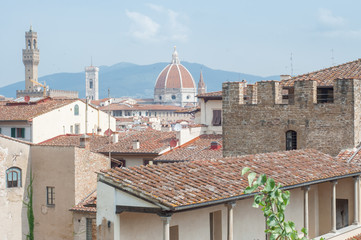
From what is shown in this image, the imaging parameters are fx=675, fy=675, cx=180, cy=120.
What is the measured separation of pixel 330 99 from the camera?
2416 cm

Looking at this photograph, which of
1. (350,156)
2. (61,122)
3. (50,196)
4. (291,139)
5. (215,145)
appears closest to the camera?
(350,156)

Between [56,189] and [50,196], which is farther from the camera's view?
[50,196]

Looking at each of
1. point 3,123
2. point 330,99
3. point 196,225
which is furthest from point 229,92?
point 3,123

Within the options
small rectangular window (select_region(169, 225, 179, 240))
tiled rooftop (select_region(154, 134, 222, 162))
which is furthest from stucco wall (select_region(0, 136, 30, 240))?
small rectangular window (select_region(169, 225, 179, 240))

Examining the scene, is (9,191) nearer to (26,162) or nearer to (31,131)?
(26,162)

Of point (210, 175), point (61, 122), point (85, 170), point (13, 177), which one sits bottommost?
point (13, 177)

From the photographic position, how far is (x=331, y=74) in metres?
25.6

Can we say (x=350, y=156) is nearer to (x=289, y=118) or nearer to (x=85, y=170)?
(x=289, y=118)

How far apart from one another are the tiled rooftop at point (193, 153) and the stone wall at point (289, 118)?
34.8 feet

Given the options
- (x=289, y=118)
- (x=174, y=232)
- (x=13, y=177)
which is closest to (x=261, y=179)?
(x=174, y=232)

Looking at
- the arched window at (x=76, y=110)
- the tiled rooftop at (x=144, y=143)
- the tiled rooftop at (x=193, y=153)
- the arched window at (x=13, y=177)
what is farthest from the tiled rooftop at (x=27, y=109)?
the tiled rooftop at (x=193, y=153)

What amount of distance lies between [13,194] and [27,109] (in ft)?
44.1

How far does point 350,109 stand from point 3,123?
33.0 metres

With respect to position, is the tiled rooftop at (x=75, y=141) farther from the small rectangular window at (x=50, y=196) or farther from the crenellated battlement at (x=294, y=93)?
the crenellated battlement at (x=294, y=93)
